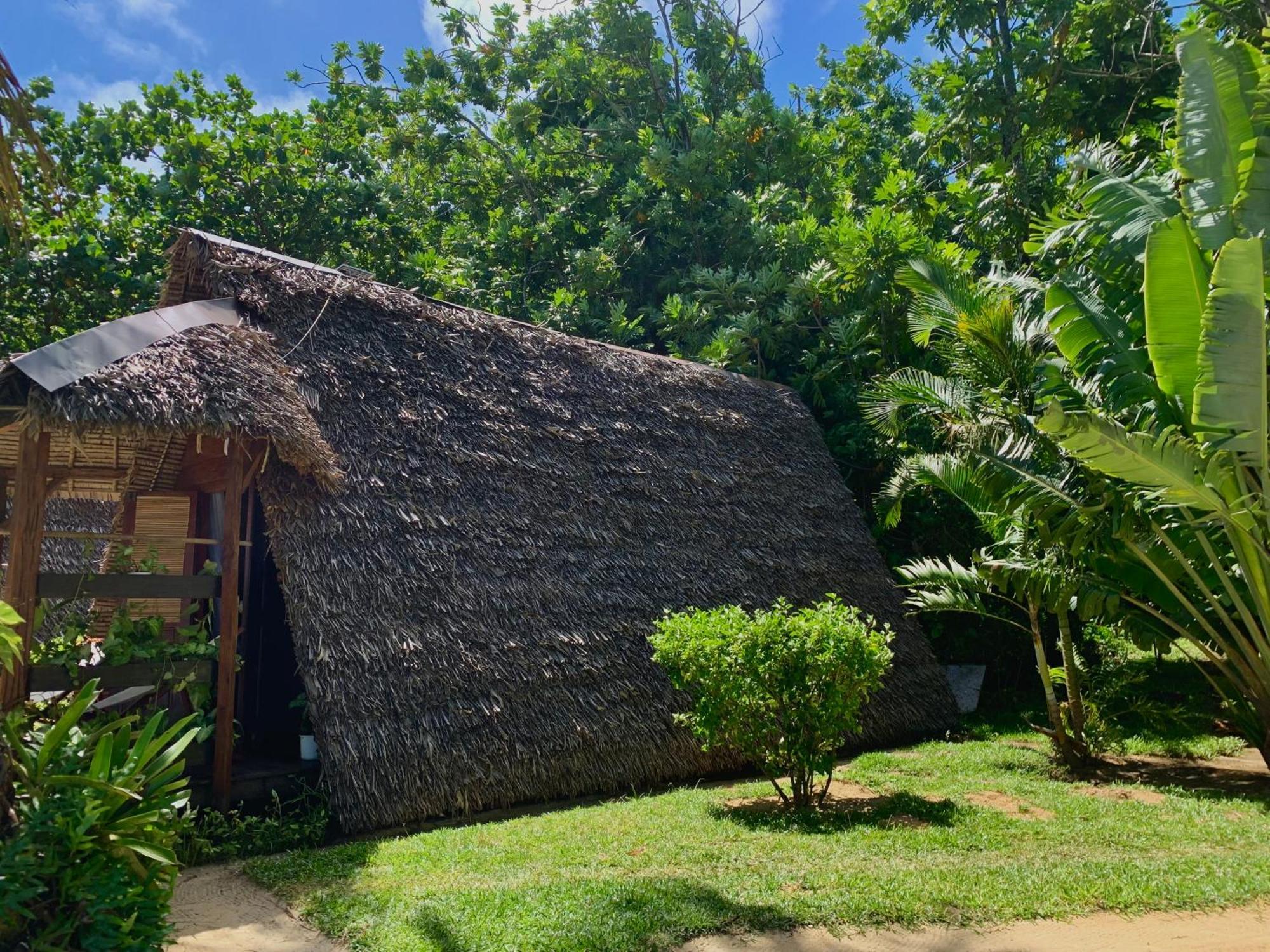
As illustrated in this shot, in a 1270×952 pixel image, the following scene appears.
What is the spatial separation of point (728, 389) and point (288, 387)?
5746mm

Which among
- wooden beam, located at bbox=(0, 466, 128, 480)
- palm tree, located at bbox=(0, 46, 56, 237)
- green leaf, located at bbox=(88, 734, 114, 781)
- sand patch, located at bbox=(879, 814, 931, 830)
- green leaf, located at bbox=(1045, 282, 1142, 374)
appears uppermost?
green leaf, located at bbox=(1045, 282, 1142, 374)

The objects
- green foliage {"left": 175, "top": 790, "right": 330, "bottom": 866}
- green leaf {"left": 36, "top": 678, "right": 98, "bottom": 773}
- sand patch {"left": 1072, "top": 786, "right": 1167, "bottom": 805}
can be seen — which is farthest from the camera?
sand patch {"left": 1072, "top": 786, "right": 1167, "bottom": 805}

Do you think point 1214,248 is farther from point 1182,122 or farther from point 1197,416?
point 1197,416

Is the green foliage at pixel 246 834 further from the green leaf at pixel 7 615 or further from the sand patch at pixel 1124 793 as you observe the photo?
the sand patch at pixel 1124 793

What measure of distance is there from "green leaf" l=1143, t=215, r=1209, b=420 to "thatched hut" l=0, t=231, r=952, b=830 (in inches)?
151

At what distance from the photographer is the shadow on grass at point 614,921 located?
3844 millimetres

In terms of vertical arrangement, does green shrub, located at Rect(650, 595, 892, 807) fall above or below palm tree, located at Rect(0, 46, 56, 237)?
below

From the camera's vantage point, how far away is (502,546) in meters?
7.38

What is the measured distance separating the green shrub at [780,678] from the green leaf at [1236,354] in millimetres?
2594

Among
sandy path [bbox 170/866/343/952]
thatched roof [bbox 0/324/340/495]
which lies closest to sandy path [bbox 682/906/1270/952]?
sandy path [bbox 170/866/343/952]

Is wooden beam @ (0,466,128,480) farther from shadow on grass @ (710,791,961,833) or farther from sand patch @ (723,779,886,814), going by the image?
sand patch @ (723,779,886,814)

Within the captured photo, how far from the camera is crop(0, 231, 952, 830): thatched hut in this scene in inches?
230

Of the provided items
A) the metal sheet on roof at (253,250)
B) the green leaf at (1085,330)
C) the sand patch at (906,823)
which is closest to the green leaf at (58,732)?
the sand patch at (906,823)

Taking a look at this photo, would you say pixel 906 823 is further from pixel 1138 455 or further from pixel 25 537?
pixel 25 537
